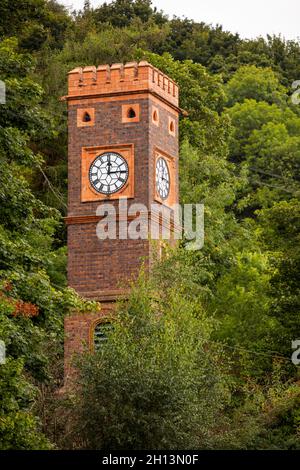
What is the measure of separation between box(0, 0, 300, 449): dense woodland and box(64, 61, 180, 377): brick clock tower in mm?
1561

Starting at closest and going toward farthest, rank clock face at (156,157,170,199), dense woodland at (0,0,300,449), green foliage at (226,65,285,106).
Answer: dense woodland at (0,0,300,449) < clock face at (156,157,170,199) < green foliage at (226,65,285,106)

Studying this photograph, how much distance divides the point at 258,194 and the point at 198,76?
1038cm

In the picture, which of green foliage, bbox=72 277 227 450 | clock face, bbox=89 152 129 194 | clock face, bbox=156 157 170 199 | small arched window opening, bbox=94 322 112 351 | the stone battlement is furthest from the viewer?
clock face, bbox=156 157 170 199

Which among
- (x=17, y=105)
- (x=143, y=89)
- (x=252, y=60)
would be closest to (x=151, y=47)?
(x=252, y=60)

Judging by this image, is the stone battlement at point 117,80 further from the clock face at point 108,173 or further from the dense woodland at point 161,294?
the dense woodland at point 161,294

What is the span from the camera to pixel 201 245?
6381 cm

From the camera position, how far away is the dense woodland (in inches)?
1651

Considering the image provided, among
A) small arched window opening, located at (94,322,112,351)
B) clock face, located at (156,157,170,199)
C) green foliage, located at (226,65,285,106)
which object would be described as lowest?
small arched window opening, located at (94,322,112,351)

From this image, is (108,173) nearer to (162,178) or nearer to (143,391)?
(162,178)

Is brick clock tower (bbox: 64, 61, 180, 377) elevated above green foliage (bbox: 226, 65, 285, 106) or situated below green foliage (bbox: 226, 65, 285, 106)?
below

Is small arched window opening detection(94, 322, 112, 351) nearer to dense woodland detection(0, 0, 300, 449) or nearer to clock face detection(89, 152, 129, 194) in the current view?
dense woodland detection(0, 0, 300, 449)

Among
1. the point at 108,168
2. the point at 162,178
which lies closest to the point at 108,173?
the point at 108,168

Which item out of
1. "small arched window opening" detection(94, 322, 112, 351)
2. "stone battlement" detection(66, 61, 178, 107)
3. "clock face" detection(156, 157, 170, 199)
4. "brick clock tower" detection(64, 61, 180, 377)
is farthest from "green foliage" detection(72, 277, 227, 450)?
"stone battlement" detection(66, 61, 178, 107)

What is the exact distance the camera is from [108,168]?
56.2 metres
